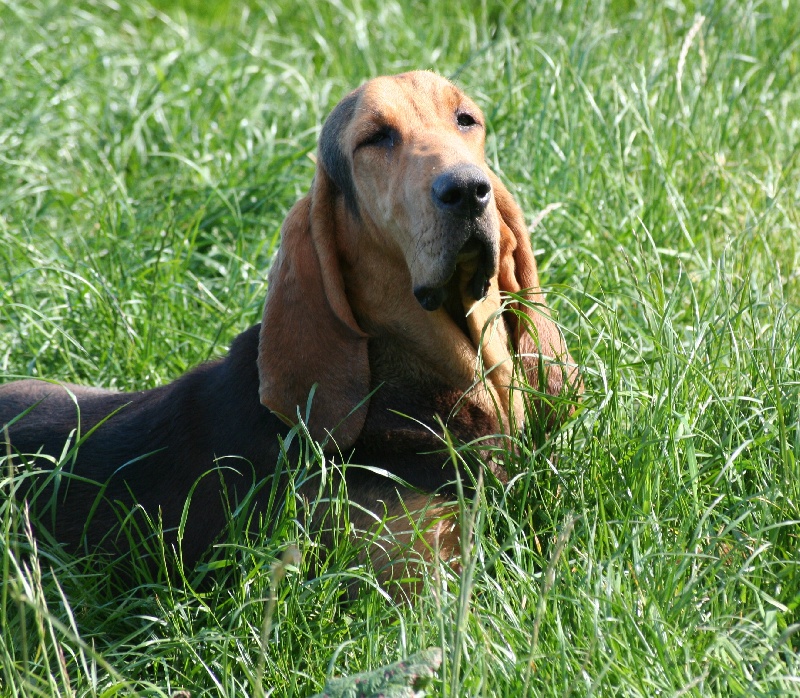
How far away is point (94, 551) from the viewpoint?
370cm

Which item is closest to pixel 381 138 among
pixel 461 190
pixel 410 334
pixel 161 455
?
pixel 461 190

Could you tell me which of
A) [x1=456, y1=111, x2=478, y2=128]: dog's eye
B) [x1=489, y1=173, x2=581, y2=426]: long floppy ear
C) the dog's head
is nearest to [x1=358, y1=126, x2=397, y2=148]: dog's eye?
the dog's head

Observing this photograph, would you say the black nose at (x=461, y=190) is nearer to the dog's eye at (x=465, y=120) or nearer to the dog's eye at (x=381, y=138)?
the dog's eye at (x=381, y=138)

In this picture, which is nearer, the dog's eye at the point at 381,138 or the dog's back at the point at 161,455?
the dog's back at the point at 161,455

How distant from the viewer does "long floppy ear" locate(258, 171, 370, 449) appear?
3.58 m

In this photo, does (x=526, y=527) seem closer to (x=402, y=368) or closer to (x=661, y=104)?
(x=402, y=368)

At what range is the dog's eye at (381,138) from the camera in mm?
3799

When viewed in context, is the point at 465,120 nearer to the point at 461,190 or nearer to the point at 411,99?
A: the point at 411,99

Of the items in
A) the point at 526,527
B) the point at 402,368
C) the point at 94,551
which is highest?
the point at 402,368

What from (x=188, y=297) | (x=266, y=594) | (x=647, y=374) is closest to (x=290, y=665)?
(x=266, y=594)

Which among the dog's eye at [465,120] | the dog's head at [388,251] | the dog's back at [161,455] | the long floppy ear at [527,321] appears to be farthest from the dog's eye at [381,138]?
the dog's back at [161,455]

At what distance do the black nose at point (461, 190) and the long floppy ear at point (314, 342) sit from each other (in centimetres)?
54

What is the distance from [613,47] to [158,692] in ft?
15.0

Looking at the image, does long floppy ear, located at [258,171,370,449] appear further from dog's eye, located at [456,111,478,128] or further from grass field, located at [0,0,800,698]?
dog's eye, located at [456,111,478,128]
